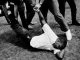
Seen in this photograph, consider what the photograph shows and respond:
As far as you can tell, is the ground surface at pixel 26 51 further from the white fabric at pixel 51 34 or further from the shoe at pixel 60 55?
the white fabric at pixel 51 34

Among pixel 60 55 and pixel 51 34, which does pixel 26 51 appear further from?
pixel 60 55

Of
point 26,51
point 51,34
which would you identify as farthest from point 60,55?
point 26,51

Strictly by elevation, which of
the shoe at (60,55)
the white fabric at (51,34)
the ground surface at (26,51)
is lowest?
the ground surface at (26,51)

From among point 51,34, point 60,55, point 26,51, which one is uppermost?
point 51,34

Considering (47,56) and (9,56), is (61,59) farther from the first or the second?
(9,56)

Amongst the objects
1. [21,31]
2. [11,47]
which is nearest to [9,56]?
[11,47]

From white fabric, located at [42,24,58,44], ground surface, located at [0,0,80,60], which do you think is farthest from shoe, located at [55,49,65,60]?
white fabric, located at [42,24,58,44]

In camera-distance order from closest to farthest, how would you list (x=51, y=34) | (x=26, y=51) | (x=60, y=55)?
(x=60, y=55), (x=51, y=34), (x=26, y=51)

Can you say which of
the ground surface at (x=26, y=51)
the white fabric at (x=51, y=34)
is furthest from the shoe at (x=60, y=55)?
the white fabric at (x=51, y=34)

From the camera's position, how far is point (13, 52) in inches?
111

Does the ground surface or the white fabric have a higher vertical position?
the white fabric

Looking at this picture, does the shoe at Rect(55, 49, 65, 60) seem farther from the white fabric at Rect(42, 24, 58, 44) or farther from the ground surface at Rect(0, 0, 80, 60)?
the white fabric at Rect(42, 24, 58, 44)

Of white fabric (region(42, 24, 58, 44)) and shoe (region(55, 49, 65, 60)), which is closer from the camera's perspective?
shoe (region(55, 49, 65, 60))

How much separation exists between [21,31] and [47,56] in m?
0.88
